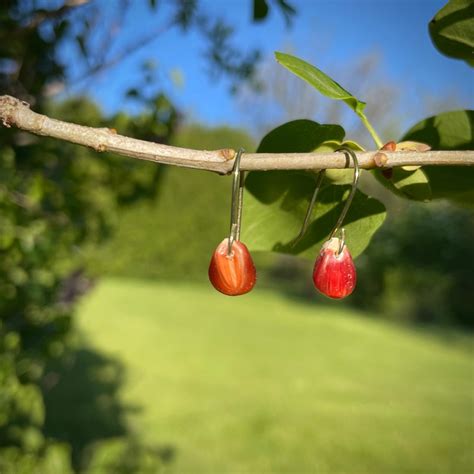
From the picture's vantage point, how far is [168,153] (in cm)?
48

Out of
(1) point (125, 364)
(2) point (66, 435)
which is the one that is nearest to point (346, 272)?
(2) point (66, 435)

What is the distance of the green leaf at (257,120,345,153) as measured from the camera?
0.61 m

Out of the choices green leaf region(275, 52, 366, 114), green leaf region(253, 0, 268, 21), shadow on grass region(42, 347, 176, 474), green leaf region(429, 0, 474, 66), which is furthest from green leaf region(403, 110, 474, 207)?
shadow on grass region(42, 347, 176, 474)

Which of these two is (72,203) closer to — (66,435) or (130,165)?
(130,165)

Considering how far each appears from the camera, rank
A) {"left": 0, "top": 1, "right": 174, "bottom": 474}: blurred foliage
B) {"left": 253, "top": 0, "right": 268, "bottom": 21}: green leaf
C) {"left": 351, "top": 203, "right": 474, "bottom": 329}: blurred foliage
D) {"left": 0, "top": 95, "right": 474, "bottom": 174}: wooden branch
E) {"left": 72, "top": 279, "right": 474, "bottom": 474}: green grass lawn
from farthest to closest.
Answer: {"left": 351, "top": 203, "right": 474, "bottom": 329}: blurred foliage < {"left": 72, "top": 279, "right": 474, "bottom": 474}: green grass lawn < {"left": 0, "top": 1, "right": 174, "bottom": 474}: blurred foliage < {"left": 253, "top": 0, "right": 268, "bottom": 21}: green leaf < {"left": 0, "top": 95, "right": 474, "bottom": 174}: wooden branch

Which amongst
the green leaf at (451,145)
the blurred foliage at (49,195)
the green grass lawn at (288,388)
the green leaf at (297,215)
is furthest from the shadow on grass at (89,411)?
the green leaf at (451,145)

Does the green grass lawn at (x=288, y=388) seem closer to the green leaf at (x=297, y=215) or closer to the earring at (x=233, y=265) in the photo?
the green leaf at (x=297, y=215)

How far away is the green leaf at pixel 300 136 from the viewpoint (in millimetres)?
612

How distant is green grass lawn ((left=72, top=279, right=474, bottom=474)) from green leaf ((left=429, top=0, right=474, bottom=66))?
10.8ft

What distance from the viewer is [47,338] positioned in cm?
183

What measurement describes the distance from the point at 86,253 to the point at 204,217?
9.59m

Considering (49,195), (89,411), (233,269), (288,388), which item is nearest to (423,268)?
(288,388)

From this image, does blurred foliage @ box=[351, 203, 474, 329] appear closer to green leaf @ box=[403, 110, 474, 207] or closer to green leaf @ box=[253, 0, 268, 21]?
green leaf @ box=[253, 0, 268, 21]

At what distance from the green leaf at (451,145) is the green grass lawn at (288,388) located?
3.20m
